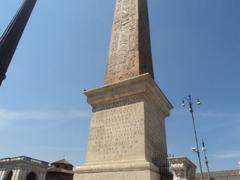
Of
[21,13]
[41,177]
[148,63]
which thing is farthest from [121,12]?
[41,177]

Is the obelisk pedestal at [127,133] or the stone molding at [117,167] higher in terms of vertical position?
the obelisk pedestal at [127,133]

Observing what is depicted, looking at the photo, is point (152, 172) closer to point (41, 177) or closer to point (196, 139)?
point (196, 139)

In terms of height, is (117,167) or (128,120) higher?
(128,120)

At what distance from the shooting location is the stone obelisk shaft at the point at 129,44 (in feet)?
24.9

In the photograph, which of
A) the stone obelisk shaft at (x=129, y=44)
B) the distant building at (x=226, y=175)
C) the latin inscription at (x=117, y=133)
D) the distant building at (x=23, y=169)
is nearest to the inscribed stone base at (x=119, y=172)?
the latin inscription at (x=117, y=133)

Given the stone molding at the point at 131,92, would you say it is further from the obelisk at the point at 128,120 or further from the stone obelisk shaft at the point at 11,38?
the stone obelisk shaft at the point at 11,38

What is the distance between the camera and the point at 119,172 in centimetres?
566

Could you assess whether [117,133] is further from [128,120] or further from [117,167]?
[117,167]

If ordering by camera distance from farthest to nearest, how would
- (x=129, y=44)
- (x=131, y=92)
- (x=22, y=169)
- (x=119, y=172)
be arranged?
(x=22, y=169) < (x=129, y=44) < (x=131, y=92) < (x=119, y=172)

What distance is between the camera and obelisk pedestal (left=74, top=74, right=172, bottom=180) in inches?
223

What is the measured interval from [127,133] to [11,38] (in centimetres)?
393

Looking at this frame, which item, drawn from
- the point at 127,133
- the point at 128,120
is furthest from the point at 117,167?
the point at 128,120

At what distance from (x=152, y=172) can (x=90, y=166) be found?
1845 millimetres

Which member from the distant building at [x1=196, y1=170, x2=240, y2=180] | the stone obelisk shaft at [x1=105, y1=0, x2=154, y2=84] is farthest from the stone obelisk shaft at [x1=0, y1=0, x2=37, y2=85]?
the distant building at [x1=196, y1=170, x2=240, y2=180]
